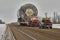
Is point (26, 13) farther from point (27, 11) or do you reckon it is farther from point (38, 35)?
point (38, 35)

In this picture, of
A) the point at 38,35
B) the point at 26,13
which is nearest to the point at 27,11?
the point at 26,13

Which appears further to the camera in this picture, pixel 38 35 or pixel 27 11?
pixel 27 11

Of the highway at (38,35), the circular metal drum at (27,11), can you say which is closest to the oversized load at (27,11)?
the circular metal drum at (27,11)

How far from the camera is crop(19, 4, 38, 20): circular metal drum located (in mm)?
17409

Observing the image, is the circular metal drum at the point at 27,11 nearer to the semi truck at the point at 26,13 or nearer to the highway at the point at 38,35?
the semi truck at the point at 26,13

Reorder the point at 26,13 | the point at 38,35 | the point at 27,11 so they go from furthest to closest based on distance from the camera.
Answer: the point at 27,11 < the point at 26,13 < the point at 38,35

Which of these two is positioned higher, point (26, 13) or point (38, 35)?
point (26, 13)

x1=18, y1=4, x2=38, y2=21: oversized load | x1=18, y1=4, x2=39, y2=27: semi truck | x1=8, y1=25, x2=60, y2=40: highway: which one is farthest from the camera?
x1=18, y1=4, x2=38, y2=21: oversized load

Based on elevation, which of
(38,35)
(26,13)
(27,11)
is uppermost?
(27,11)

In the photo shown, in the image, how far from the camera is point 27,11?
58.2 ft

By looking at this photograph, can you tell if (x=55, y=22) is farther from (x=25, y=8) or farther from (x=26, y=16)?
(x=25, y=8)

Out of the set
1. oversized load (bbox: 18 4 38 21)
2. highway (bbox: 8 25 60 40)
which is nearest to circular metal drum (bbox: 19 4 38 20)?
oversized load (bbox: 18 4 38 21)

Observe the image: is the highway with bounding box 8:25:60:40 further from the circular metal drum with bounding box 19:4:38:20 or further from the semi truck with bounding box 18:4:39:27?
the circular metal drum with bounding box 19:4:38:20

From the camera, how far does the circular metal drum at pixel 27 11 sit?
1741 cm
